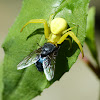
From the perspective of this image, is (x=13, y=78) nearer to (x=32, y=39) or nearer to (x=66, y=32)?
(x=32, y=39)

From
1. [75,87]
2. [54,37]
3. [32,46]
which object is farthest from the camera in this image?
[75,87]

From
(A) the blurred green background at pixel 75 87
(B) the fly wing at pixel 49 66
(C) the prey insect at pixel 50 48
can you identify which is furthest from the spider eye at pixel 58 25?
(A) the blurred green background at pixel 75 87

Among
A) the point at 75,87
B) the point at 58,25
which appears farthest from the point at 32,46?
the point at 75,87

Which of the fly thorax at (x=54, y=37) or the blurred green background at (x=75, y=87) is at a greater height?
the fly thorax at (x=54, y=37)

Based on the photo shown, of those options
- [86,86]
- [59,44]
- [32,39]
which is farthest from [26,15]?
[86,86]

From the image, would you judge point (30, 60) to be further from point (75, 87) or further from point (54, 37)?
point (75, 87)

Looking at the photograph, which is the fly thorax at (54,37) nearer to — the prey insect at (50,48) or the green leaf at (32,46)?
the prey insect at (50,48)

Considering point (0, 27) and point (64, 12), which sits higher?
point (64, 12)
